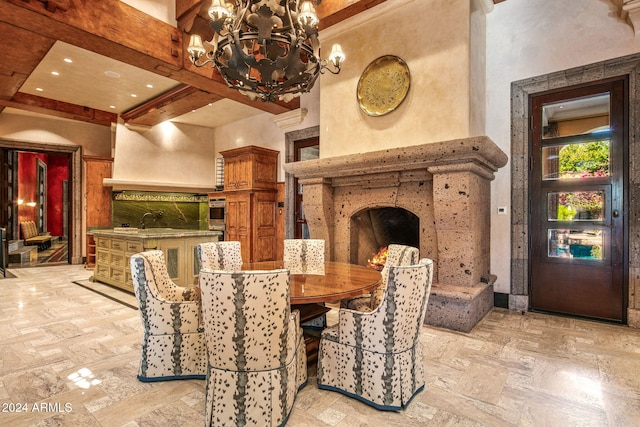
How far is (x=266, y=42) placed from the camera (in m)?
2.19

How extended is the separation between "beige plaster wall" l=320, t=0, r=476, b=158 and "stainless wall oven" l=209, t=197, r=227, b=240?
3.42m

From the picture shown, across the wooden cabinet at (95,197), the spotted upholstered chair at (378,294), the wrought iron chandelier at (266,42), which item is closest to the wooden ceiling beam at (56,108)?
the wooden cabinet at (95,197)

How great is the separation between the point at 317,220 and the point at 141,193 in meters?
5.29

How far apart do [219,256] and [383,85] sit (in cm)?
272

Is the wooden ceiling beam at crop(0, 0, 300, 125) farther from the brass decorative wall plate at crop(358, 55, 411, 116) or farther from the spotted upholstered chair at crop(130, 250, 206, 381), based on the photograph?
the spotted upholstered chair at crop(130, 250, 206, 381)

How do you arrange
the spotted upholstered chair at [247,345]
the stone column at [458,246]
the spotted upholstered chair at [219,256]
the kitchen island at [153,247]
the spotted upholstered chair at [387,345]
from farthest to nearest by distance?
the kitchen island at [153,247] < the stone column at [458,246] < the spotted upholstered chair at [219,256] < the spotted upholstered chair at [387,345] < the spotted upholstered chair at [247,345]

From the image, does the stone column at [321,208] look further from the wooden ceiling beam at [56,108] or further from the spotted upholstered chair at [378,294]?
the wooden ceiling beam at [56,108]

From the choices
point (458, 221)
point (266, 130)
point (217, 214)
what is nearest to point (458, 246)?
point (458, 221)

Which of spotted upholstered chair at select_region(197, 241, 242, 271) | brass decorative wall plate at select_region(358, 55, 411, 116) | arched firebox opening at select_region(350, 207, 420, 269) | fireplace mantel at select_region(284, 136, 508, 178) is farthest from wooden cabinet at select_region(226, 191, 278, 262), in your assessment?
brass decorative wall plate at select_region(358, 55, 411, 116)

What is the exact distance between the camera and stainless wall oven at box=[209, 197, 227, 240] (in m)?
7.02

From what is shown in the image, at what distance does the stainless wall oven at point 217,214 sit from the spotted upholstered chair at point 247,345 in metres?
5.46

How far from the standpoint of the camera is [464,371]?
8.09 feet

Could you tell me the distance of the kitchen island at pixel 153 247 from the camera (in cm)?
473

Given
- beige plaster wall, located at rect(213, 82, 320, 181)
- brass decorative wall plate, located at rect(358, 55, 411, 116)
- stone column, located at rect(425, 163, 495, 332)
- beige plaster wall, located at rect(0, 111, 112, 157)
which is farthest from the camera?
beige plaster wall, located at rect(0, 111, 112, 157)
